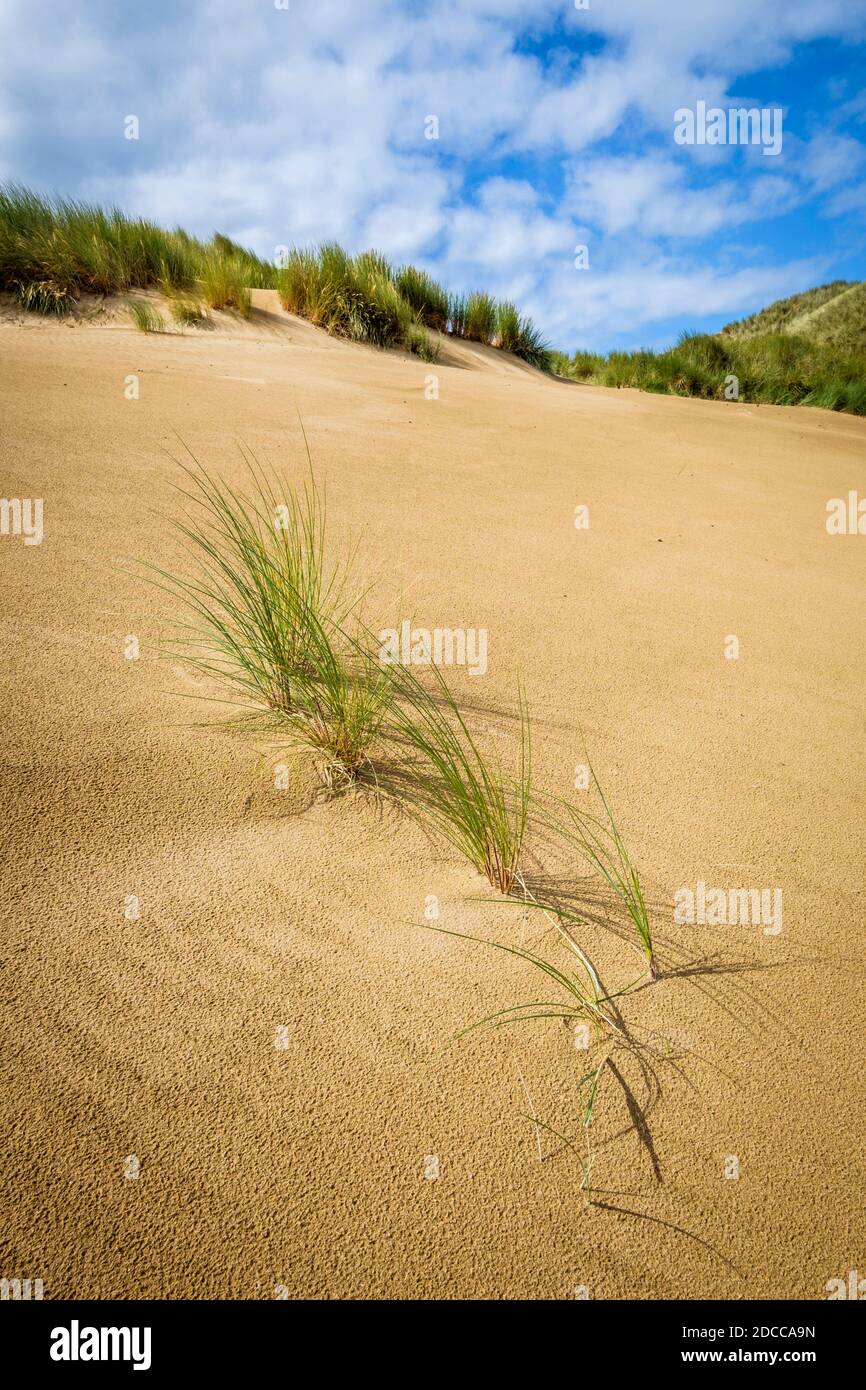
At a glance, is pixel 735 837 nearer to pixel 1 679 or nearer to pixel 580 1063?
pixel 580 1063

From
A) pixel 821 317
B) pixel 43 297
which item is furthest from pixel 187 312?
pixel 821 317

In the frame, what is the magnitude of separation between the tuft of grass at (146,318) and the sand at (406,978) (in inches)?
141

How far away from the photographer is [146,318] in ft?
17.8

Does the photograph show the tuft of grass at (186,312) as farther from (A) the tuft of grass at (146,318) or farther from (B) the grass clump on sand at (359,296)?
(B) the grass clump on sand at (359,296)

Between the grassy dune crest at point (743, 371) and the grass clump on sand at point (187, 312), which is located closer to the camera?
the grass clump on sand at point (187, 312)

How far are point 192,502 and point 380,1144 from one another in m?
2.35

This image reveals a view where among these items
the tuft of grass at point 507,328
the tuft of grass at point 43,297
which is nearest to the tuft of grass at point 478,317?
the tuft of grass at point 507,328

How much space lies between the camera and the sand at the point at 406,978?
829 millimetres

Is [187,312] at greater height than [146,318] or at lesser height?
greater

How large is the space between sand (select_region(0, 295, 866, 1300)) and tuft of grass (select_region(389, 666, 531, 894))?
0.19 feet

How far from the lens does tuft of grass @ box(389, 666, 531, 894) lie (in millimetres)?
1257

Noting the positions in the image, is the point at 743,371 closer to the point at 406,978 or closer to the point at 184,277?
the point at 184,277

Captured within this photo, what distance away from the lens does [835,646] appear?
7.75ft

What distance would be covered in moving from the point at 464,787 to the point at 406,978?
0.34 metres
